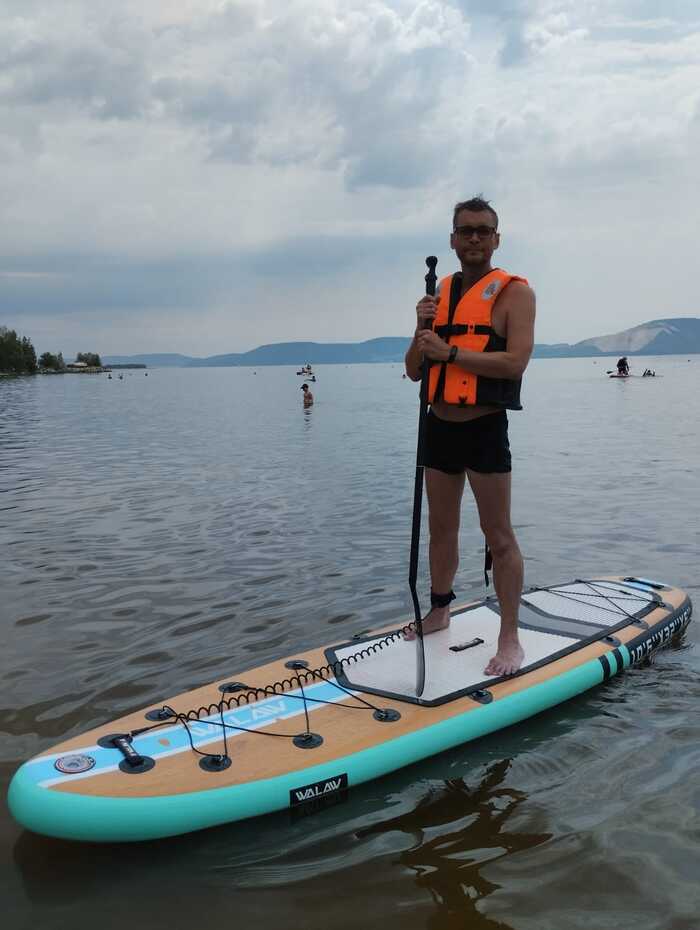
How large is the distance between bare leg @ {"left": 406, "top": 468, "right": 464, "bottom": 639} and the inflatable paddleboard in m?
0.16

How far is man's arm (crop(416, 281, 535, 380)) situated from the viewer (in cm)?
463

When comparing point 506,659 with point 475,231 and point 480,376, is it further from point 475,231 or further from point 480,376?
point 475,231

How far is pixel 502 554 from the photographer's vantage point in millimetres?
4996

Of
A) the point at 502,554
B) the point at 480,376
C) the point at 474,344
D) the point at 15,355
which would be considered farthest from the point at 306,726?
the point at 15,355

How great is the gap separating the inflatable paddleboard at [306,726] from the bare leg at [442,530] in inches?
6.1

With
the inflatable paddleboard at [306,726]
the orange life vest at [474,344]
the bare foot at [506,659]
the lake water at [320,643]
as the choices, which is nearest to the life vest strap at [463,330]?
the orange life vest at [474,344]

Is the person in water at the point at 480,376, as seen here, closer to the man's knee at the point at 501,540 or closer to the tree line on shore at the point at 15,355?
the man's knee at the point at 501,540

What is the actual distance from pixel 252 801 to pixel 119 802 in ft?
2.14

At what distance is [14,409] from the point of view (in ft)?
138

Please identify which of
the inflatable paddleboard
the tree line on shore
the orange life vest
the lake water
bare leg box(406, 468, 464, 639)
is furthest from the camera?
the tree line on shore

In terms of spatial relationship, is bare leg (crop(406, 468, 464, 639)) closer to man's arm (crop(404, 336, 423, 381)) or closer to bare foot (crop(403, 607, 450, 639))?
bare foot (crop(403, 607, 450, 639))

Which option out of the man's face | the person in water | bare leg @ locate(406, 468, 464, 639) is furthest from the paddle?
bare leg @ locate(406, 468, 464, 639)

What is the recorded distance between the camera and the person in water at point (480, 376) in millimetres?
4691

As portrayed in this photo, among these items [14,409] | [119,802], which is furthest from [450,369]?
[14,409]
